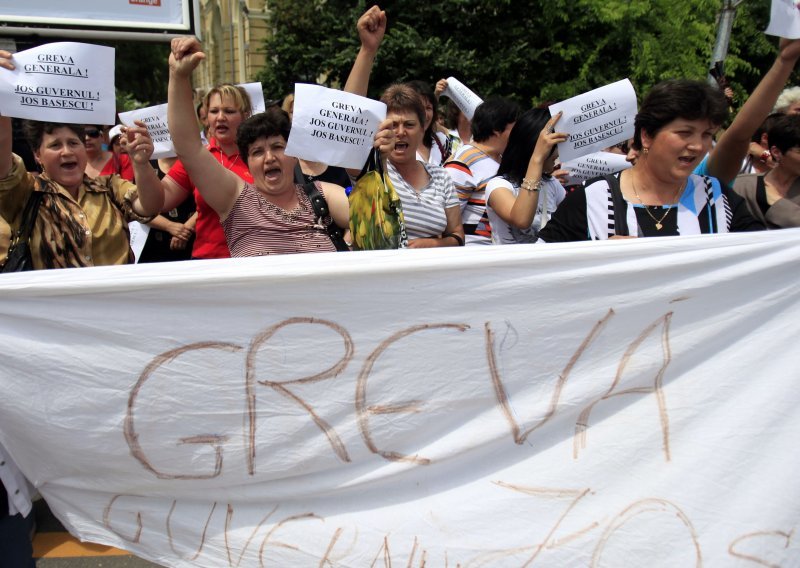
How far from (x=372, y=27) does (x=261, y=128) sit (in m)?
0.72

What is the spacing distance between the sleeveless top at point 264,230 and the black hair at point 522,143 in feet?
3.11

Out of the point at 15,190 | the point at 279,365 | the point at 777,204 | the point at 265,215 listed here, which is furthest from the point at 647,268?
the point at 15,190

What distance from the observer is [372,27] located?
324cm

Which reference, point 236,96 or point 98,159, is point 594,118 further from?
point 98,159

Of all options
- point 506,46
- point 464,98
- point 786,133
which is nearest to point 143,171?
point 786,133

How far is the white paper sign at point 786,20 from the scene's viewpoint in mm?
2703

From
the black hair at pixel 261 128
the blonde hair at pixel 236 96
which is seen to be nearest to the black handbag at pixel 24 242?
the black hair at pixel 261 128

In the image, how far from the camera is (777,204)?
3.01 m

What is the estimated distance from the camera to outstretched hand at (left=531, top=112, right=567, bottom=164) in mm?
2975

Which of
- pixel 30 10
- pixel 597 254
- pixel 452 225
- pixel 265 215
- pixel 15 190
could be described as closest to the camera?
pixel 597 254

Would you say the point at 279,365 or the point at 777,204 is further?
the point at 777,204

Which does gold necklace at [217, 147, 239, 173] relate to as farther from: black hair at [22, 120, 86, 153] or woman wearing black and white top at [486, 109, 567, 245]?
woman wearing black and white top at [486, 109, 567, 245]

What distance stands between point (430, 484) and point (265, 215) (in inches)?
48.9

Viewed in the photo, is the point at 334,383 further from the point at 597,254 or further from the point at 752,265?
the point at 752,265
